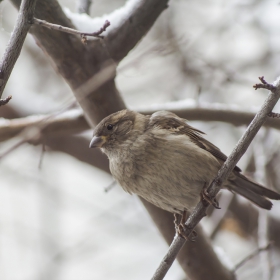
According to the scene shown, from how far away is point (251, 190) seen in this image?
375cm

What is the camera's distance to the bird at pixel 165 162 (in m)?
3.37

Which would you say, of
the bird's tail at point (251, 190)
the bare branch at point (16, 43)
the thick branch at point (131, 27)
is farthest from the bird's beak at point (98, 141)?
the bare branch at point (16, 43)

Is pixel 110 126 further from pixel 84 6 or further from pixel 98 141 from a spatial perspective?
pixel 84 6

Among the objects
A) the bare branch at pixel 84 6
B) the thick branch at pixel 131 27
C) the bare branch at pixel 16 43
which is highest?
the bare branch at pixel 16 43

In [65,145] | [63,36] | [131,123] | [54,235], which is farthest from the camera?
[65,145]

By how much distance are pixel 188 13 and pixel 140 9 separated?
4.08m

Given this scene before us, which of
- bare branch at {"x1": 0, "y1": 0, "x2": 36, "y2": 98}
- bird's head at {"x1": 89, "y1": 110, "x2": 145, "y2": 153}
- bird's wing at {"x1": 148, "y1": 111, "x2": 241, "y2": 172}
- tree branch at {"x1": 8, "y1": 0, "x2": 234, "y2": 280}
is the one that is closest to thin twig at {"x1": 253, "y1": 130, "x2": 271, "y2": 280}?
tree branch at {"x1": 8, "y1": 0, "x2": 234, "y2": 280}

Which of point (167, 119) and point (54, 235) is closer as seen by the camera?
point (167, 119)

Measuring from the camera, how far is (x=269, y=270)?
383 cm

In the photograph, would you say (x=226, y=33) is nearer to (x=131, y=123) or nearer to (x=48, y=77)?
(x=48, y=77)

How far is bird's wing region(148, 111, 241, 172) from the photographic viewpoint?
367 centimetres

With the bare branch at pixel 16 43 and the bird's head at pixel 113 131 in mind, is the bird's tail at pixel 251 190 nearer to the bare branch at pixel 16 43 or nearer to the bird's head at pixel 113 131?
the bird's head at pixel 113 131

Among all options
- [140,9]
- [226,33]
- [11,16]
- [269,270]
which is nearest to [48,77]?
[11,16]

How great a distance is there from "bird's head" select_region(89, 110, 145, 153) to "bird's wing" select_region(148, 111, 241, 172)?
17cm
